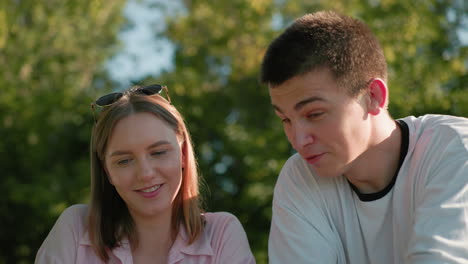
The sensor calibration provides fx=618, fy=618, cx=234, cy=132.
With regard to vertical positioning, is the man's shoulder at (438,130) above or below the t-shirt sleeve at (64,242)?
above

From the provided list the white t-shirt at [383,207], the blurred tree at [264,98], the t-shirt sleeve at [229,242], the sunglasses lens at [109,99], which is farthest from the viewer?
the blurred tree at [264,98]

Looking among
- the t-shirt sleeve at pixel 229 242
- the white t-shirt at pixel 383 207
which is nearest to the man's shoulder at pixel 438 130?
the white t-shirt at pixel 383 207

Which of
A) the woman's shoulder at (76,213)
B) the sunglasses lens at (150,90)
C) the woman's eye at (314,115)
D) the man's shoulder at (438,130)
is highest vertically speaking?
the sunglasses lens at (150,90)

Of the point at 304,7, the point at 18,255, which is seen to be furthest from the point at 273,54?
the point at 304,7

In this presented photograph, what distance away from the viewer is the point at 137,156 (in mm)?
3043

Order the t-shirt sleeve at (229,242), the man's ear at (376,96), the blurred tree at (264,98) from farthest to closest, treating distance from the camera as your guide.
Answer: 1. the blurred tree at (264,98)
2. the t-shirt sleeve at (229,242)
3. the man's ear at (376,96)

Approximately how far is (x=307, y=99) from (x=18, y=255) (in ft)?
14.2

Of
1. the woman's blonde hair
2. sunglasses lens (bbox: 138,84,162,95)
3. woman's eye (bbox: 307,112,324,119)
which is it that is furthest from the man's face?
sunglasses lens (bbox: 138,84,162,95)

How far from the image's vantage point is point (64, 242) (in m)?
3.09

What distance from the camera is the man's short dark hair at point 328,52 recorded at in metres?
2.69

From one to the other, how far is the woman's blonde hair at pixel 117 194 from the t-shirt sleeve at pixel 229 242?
4.0 inches

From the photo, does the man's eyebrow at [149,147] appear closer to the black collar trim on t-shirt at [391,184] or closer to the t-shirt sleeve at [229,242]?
the t-shirt sleeve at [229,242]

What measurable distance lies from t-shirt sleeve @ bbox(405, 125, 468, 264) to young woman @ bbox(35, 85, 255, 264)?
91 centimetres

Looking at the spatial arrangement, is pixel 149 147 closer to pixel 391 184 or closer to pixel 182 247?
pixel 182 247
